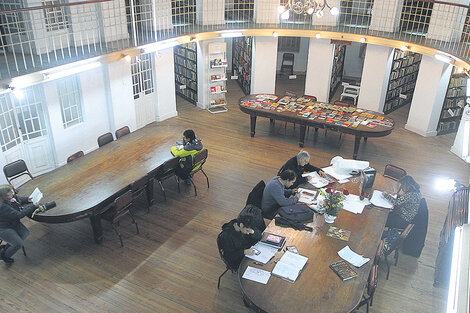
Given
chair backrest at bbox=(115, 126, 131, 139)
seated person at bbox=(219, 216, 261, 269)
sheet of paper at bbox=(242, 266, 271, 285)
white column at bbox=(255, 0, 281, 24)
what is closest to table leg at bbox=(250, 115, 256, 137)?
chair backrest at bbox=(115, 126, 131, 139)

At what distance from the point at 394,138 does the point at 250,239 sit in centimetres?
700

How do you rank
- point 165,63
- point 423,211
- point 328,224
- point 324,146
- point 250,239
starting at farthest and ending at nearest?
1. point 165,63
2. point 324,146
3. point 423,211
4. point 328,224
5. point 250,239

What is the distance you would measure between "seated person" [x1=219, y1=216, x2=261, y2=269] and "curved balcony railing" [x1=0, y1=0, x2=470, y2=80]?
15.1 ft

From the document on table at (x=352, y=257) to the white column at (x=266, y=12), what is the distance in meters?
8.79

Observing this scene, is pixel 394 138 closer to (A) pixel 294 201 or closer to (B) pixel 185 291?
(A) pixel 294 201

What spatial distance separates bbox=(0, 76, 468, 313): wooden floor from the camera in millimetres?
5641

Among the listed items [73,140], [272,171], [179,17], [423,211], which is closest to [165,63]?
[179,17]

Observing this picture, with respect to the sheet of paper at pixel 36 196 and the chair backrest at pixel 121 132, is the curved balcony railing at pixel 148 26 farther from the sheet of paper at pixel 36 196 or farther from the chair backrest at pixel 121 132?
the sheet of paper at pixel 36 196

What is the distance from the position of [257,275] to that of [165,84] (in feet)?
25.1

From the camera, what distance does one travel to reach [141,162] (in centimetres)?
741

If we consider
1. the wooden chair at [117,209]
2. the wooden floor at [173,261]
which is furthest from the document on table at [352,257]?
the wooden chair at [117,209]

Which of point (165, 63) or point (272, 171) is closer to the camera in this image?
point (272, 171)

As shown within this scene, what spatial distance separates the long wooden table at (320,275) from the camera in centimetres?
445

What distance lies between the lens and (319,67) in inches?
491
